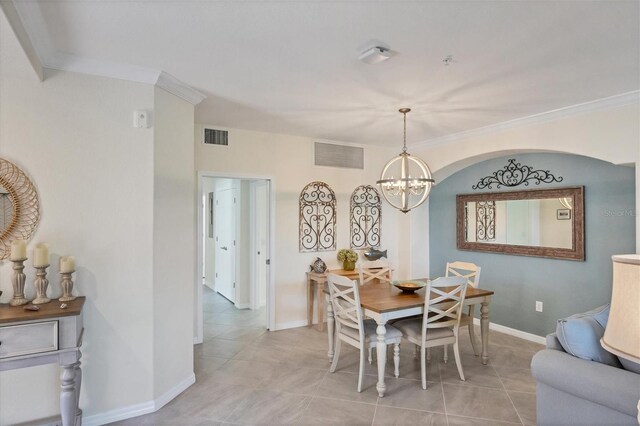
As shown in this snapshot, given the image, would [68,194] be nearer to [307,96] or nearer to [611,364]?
[307,96]

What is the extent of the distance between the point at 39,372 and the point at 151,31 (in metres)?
2.22

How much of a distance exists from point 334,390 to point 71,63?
3075 millimetres

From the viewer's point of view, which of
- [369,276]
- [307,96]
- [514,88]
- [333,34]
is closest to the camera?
[333,34]

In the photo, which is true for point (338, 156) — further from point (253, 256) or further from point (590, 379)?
point (590, 379)

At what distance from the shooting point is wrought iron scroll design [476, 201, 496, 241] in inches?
184

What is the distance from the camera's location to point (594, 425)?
71.4 inches

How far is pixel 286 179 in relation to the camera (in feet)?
15.1

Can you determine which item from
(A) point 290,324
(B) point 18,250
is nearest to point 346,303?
(A) point 290,324

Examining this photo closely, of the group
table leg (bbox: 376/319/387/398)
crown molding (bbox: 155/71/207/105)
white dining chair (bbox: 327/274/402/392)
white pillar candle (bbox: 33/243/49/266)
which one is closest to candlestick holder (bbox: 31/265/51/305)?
white pillar candle (bbox: 33/243/49/266)

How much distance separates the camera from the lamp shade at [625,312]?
1.12 metres

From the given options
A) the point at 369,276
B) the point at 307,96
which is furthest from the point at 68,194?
the point at 369,276

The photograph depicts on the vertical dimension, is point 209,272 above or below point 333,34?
below

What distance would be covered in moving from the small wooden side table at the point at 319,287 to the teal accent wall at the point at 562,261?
1665mm

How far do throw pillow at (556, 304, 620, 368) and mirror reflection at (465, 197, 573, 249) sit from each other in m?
2.23
